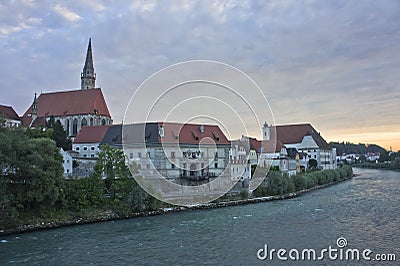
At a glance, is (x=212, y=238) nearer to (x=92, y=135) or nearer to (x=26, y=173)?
(x=26, y=173)

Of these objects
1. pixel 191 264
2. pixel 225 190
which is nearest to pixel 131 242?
pixel 191 264

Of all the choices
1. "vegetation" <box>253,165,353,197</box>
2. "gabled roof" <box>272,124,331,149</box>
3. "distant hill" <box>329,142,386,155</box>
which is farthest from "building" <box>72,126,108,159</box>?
"distant hill" <box>329,142,386,155</box>

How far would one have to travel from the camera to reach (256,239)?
1602cm

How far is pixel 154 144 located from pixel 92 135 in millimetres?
8623

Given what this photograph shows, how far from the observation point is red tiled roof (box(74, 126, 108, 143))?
36031 millimetres

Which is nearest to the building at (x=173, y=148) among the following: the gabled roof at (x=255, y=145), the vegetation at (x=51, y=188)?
the vegetation at (x=51, y=188)

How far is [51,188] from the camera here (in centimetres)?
2020

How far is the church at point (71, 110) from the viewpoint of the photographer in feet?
151

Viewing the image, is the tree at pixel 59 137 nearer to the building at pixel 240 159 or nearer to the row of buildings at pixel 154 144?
the row of buildings at pixel 154 144

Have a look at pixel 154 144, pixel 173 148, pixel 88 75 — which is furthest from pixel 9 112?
pixel 173 148

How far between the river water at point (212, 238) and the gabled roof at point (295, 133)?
38673 millimetres

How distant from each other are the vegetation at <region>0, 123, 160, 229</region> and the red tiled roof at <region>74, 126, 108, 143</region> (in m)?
11.0

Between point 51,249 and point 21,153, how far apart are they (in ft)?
23.2

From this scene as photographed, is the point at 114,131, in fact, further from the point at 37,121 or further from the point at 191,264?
the point at 191,264
